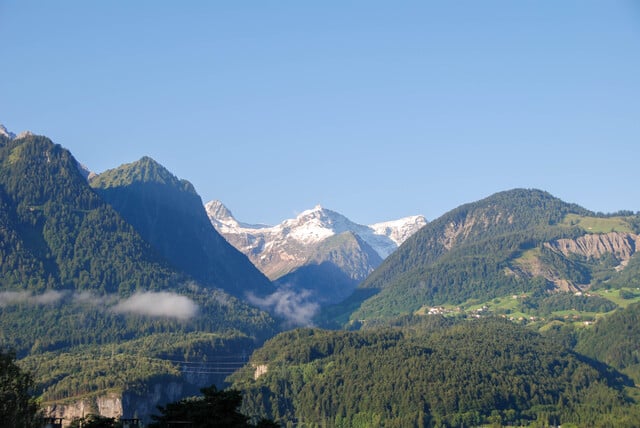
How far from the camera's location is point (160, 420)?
156000 millimetres

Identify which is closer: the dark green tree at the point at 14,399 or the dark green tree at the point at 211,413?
the dark green tree at the point at 14,399

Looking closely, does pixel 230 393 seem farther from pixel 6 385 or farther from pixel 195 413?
pixel 6 385

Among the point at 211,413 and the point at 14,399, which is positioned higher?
the point at 14,399

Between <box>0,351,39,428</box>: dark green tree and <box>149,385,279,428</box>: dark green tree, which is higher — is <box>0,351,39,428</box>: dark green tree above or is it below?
above

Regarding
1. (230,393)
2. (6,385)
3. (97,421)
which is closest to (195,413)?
(230,393)

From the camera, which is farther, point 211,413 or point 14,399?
point 211,413

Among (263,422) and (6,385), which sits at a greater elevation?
(6,385)

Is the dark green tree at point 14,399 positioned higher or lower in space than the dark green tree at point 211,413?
higher

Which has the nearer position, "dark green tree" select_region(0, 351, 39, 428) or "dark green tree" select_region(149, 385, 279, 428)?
"dark green tree" select_region(0, 351, 39, 428)

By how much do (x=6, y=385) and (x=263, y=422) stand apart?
137 ft

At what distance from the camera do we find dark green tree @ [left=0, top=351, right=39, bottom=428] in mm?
135100

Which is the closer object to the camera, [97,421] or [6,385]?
[6,385]

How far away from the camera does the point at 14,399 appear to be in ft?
463

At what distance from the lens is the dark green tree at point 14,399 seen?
13510 cm
